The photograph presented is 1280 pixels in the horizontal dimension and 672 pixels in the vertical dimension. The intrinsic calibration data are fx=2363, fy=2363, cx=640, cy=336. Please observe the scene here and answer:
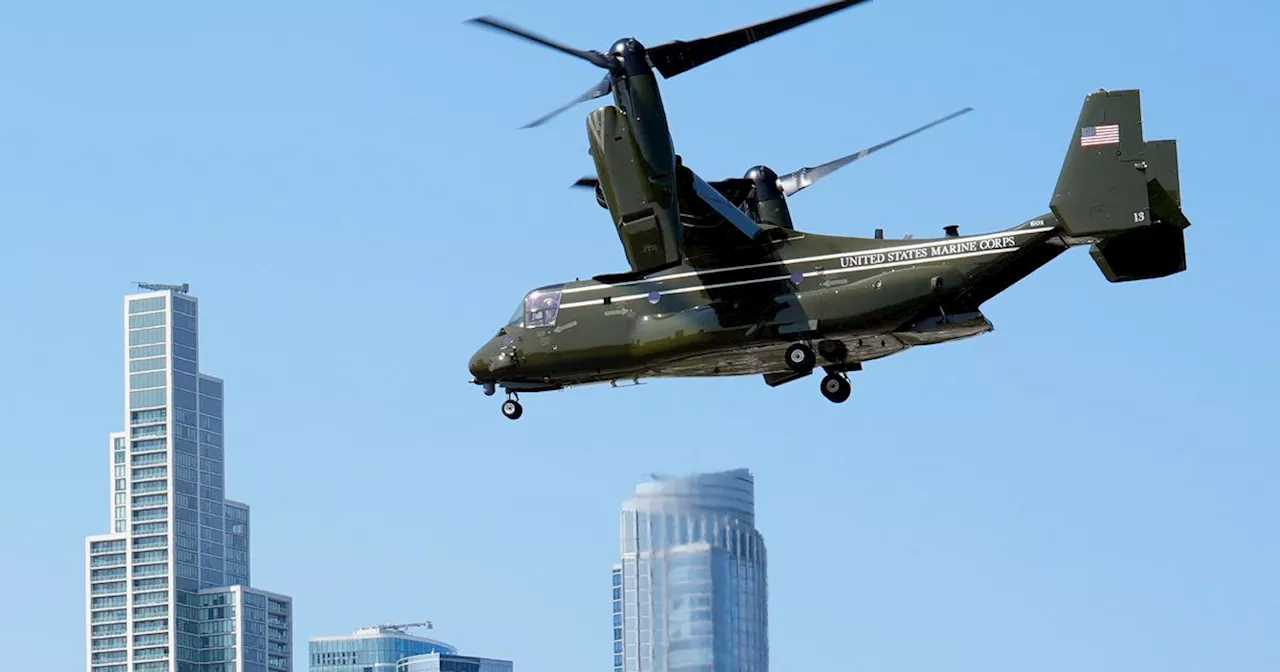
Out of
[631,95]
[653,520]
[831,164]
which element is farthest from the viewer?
[653,520]

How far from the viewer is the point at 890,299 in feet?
163

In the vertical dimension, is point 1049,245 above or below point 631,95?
below

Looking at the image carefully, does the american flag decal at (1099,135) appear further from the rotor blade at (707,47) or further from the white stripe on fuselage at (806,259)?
the rotor blade at (707,47)

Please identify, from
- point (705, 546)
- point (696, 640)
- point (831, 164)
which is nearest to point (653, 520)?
point (705, 546)

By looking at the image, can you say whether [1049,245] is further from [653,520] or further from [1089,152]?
[653,520]

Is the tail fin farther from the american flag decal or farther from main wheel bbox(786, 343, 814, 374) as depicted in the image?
main wheel bbox(786, 343, 814, 374)

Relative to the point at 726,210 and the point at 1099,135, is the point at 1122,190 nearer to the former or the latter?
the point at 1099,135

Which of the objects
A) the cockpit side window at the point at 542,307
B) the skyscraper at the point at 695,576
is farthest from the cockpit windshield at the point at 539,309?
the skyscraper at the point at 695,576

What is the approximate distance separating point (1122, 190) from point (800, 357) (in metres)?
7.69

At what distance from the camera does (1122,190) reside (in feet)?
160

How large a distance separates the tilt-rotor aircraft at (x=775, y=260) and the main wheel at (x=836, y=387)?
0.03 metres

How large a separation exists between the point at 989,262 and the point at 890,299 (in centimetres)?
219

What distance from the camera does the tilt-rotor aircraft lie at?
159ft

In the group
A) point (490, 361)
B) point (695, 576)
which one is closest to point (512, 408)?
point (490, 361)
